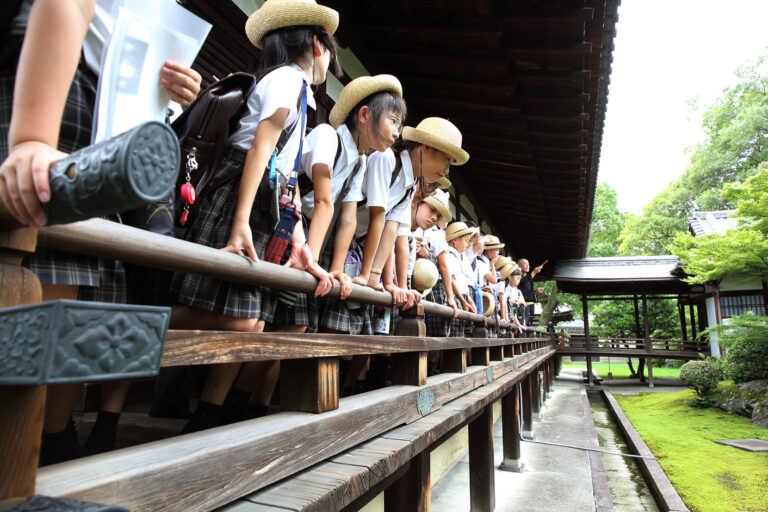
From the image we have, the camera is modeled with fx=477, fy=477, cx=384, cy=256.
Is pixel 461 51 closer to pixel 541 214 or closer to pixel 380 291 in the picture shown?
pixel 380 291

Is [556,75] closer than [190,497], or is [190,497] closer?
[190,497]

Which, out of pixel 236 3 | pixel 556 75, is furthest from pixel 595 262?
pixel 236 3

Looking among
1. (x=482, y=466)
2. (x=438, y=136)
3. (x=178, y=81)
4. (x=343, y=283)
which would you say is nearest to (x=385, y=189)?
(x=438, y=136)

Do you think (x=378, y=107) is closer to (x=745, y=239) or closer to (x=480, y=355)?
(x=480, y=355)

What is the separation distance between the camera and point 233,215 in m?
1.73

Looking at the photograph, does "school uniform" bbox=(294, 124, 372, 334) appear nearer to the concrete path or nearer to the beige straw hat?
the beige straw hat

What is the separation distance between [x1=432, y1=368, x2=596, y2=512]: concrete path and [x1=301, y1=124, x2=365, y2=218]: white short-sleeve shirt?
4101 mm

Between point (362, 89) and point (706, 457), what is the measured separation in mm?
9087

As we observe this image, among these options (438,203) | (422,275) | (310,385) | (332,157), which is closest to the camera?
(310,385)

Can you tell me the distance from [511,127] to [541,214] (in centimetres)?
535

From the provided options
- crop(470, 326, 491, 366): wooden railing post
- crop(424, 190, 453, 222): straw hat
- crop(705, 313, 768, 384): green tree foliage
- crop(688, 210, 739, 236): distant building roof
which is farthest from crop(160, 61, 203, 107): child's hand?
crop(688, 210, 739, 236): distant building roof

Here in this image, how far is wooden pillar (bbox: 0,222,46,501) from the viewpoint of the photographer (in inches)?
28.6

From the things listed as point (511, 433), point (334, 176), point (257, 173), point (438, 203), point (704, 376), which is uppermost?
point (438, 203)

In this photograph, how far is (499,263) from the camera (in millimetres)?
8336
